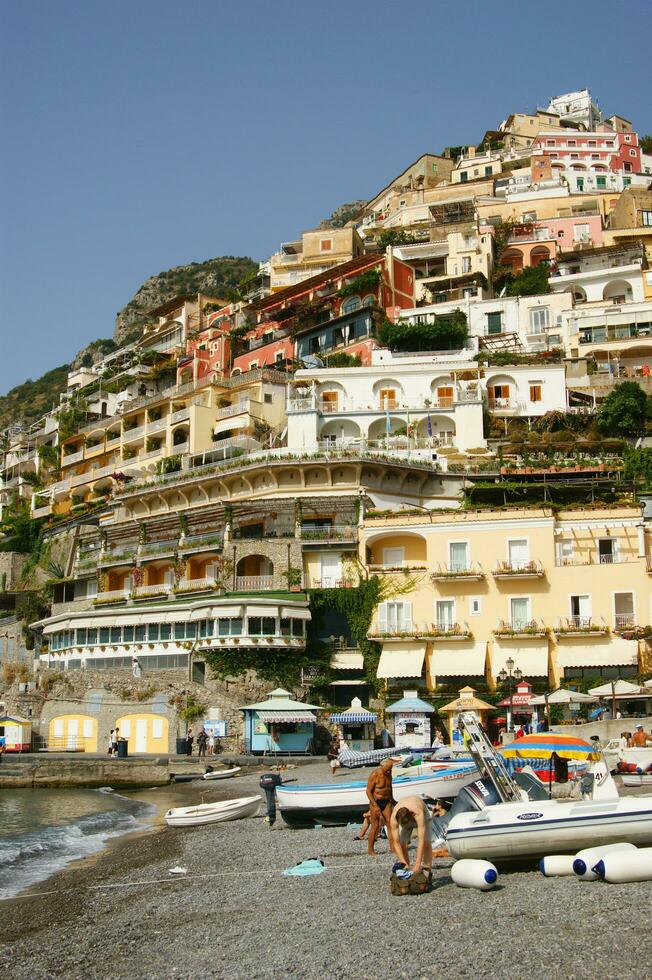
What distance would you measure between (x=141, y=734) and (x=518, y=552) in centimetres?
1650

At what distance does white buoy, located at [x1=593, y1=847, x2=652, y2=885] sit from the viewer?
11547 mm

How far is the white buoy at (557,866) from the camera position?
490 inches

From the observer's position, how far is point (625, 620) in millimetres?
36969

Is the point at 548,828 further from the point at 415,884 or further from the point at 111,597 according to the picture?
the point at 111,597

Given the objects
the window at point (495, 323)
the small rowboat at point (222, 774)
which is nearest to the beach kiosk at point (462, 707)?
the small rowboat at point (222, 774)

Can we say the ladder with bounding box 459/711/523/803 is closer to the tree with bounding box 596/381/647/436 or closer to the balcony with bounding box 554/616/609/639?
the balcony with bounding box 554/616/609/639

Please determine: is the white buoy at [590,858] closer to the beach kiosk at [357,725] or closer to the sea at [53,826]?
the sea at [53,826]

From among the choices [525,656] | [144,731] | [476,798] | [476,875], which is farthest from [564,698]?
[476,875]

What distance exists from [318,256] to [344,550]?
42.3 metres

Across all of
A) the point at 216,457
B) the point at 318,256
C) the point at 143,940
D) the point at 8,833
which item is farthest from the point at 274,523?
the point at 318,256

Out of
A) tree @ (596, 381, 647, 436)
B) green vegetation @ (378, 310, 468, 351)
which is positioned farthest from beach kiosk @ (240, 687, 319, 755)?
green vegetation @ (378, 310, 468, 351)

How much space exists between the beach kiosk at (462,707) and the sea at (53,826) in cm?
1080

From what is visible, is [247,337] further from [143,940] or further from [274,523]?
[143,940]

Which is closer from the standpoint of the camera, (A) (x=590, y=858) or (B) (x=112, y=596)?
(A) (x=590, y=858)
